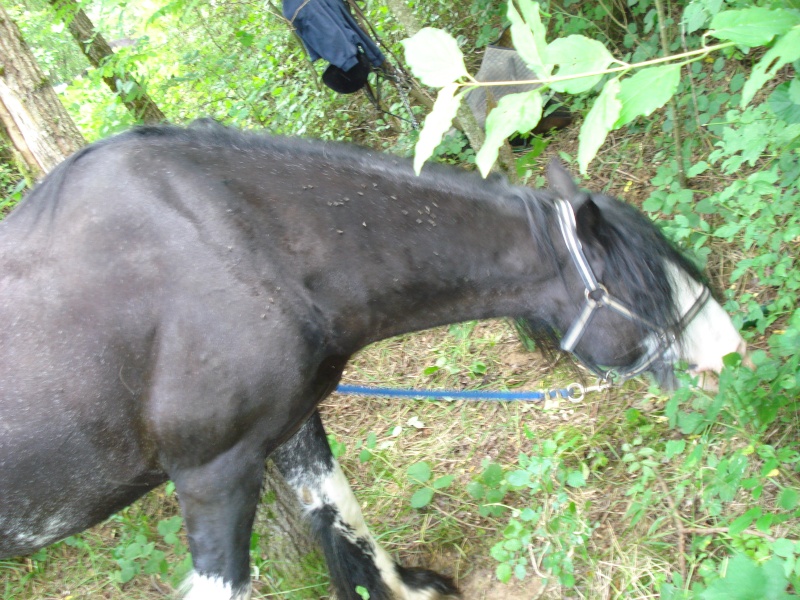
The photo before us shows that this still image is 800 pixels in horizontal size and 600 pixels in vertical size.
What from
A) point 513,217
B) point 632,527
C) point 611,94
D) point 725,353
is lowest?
point 632,527

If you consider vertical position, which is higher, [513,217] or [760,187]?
[513,217]

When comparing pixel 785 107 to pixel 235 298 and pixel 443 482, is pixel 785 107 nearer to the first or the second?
pixel 235 298

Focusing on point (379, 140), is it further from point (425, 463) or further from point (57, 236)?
point (57, 236)

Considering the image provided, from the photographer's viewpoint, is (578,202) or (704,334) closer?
(578,202)

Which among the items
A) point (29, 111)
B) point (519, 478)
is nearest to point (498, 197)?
point (519, 478)

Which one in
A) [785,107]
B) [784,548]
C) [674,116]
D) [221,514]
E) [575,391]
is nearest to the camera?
[784,548]

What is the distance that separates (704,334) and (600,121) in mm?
1475

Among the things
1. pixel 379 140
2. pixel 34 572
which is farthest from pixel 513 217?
pixel 379 140

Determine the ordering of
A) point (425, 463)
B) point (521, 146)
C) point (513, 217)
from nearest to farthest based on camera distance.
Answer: point (513, 217) → point (425, 463) → point (521, 146)

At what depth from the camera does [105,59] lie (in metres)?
4.62

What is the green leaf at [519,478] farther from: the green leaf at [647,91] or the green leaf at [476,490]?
the green leaf at [647,91]

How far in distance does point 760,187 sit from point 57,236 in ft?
8.38

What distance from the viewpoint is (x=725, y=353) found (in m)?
2.45

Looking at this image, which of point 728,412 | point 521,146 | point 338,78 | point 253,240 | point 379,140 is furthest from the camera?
point 379,140
